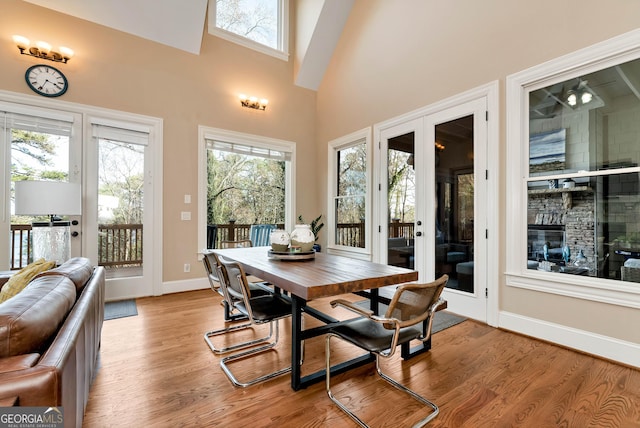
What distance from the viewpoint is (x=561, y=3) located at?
2.54 metres

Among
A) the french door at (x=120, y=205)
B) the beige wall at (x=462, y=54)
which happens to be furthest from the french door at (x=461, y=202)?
the french door at (x=120, y=205)

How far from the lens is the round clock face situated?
11.1 feet

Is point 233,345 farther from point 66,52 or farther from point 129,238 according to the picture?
point 66,52

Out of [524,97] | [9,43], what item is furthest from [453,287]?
[9,43]

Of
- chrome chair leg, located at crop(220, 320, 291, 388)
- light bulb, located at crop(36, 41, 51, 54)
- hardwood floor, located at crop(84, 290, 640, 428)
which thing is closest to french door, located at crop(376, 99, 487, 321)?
hardwood floor, located at crop(84, 290, 640, 428)

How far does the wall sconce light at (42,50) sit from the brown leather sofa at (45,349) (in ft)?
10.9

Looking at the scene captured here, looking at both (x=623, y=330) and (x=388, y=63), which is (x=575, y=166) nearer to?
(x=623, y=330)

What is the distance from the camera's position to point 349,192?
16.3 feet

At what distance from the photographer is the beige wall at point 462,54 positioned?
2.39 meters

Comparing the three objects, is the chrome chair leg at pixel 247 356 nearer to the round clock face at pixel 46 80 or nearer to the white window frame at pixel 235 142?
the white window frame at pixel 235 142

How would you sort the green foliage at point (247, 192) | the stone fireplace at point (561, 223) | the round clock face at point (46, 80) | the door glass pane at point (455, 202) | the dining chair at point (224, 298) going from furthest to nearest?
the green foliage at point (247, 192) < the round clock face at point (46, 80) < the door glass pane at point (455, 202) < the stone fireplace at point (561, 223) < the dining chair at point (224, 298)

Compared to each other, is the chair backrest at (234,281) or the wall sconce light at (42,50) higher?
the wall sconce light at (42,50)

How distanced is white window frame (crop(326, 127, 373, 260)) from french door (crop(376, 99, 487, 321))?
0.79 feet

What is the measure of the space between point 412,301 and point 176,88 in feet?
14.1
